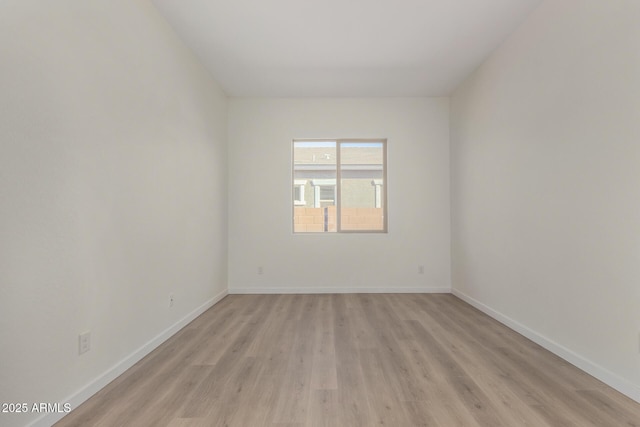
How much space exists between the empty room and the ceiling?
3cm

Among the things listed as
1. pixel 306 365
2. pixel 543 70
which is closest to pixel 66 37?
pixel 306 365

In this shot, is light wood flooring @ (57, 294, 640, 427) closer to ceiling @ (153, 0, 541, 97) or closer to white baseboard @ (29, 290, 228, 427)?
white baseboard @ (29, 290, 228, 427)

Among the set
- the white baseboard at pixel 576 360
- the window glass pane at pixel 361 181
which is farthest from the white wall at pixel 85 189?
the white baseboard at pixel 576 360

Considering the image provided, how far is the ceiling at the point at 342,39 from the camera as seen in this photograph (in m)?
2.70

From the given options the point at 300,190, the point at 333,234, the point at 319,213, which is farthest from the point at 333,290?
the point at 300,190

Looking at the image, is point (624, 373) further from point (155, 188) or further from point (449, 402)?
point (155, 188)

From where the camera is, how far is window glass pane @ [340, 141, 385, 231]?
4852 mm

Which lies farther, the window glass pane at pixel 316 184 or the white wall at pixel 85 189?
the window glass pane at pixel 316 184

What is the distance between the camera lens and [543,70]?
2.63m

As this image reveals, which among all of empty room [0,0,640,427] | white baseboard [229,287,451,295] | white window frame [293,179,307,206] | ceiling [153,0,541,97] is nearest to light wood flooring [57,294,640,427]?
empty room [0,0,640,427]

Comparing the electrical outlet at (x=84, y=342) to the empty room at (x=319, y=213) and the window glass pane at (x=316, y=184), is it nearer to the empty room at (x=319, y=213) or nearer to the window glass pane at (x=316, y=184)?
the empty room at (x=319, y=213)

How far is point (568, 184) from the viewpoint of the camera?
2.35 metres

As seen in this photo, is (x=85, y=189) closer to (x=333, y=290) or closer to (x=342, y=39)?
(x=342, y=39)

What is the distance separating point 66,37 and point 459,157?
4.20 metres
